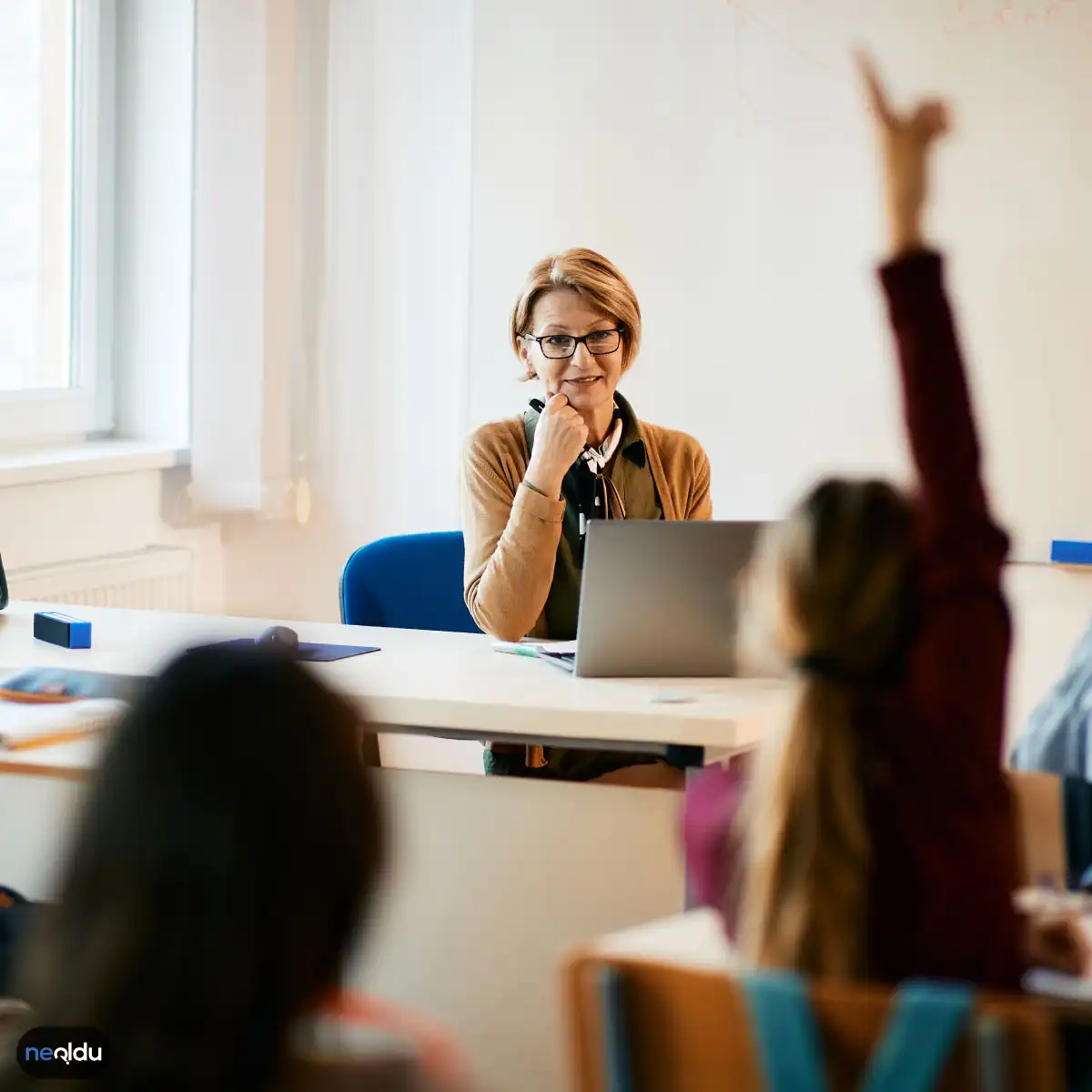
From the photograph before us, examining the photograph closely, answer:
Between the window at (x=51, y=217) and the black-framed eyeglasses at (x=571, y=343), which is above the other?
the window at (x=51, y=217)

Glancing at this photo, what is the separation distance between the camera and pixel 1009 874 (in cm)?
113

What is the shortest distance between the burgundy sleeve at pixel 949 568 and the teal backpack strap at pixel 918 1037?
0.18 meters

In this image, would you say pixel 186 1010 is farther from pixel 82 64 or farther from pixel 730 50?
pixel 82 64

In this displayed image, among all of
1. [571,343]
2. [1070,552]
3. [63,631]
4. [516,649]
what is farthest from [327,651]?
[1070,552]

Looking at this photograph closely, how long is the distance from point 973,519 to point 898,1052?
384 millimetres

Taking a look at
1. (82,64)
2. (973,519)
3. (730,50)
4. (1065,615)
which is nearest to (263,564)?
(82,64)

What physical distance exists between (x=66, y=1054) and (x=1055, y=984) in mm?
706

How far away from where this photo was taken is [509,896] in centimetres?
200

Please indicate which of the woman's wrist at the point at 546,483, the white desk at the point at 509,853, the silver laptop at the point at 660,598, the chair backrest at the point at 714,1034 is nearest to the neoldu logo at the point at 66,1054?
the chair backrest at the point at 714,1034

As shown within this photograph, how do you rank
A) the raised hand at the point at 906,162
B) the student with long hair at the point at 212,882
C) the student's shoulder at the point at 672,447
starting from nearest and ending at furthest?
the student with long hair at the point at 212,882 < the raised hand at the point at 906,162 < the student's shoulder at the point at 672,447

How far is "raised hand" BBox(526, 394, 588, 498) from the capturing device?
97.0 inches

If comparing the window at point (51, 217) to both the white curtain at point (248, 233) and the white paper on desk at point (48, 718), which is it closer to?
the white curtain at point (248, 233)

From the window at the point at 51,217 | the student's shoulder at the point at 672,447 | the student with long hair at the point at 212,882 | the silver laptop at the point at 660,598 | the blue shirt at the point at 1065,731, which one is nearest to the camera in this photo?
the student with long hair at the point at 212,882

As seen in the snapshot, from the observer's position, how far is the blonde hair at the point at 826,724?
109cm
